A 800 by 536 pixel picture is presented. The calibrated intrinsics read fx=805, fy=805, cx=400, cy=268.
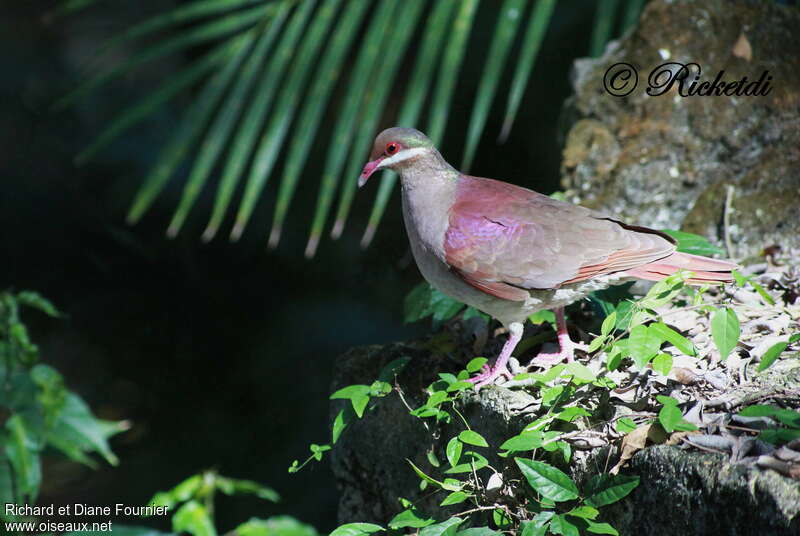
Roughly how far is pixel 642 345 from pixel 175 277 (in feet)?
16.8

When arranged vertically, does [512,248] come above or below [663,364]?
above

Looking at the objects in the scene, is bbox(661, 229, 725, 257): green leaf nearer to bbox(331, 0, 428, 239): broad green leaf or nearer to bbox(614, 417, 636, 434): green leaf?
bbox(614, 417, 636, 434): green leaf

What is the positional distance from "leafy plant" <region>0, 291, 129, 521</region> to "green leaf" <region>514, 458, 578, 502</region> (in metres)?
1.27

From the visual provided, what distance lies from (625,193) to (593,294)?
104 centimetres

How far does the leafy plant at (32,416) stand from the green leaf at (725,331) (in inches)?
66.4

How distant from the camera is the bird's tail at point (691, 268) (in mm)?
3020

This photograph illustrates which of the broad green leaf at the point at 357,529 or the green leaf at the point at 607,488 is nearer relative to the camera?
the green leaf at the point at 607,488

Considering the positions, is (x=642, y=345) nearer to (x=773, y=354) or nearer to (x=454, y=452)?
(x=773, y=354)

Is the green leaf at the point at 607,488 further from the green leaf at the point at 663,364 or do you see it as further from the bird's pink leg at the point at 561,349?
the bird's pink leg at the point at 561,349

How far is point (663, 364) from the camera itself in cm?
255

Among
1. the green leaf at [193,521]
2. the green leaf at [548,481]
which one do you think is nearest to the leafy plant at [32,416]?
the green leaf at [193,521]

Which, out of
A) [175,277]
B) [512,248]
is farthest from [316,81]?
[175,277]

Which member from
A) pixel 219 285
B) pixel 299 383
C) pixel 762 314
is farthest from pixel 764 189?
pixel 219 285

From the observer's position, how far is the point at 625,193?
4320mm
